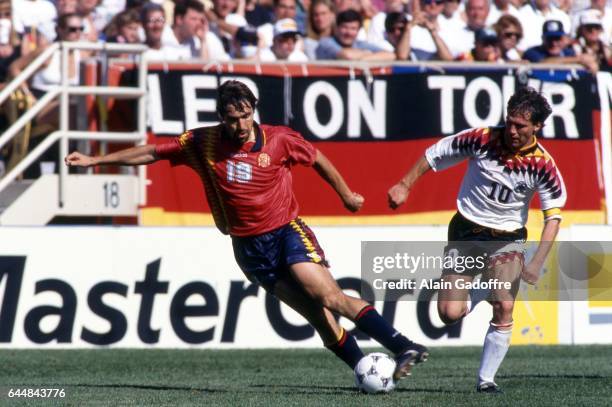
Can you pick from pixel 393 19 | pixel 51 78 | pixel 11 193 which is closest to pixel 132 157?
pixel 11 193

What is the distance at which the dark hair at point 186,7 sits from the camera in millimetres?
15760

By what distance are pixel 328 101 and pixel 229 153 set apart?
6289 mm

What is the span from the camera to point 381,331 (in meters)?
9.30

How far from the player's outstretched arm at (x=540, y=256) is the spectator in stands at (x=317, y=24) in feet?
24.3

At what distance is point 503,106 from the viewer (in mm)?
15969

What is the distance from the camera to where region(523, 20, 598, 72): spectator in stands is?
16805 millimetres

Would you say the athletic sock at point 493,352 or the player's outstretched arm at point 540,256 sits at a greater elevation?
the player's outstretched arm at point 540,256

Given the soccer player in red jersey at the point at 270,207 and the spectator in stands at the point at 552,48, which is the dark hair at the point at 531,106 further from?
the spectator in stands at the point at 552,48

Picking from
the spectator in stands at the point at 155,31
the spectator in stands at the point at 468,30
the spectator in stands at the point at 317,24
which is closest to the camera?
the spectator in stands at the point at 155,31

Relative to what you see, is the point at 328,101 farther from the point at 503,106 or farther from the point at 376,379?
the point at 376,379

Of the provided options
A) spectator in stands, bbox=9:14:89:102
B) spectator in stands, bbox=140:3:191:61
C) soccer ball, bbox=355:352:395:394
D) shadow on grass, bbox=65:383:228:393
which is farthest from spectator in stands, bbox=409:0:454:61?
soccer ball, bbox=355:352:395:394

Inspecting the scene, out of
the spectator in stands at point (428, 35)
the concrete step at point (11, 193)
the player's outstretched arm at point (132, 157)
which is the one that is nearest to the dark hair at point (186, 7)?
the spectator in stands at point (428, 35)

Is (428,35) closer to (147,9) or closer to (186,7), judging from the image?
(186,7)

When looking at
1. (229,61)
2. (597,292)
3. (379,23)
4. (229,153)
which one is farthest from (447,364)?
(379,23)
